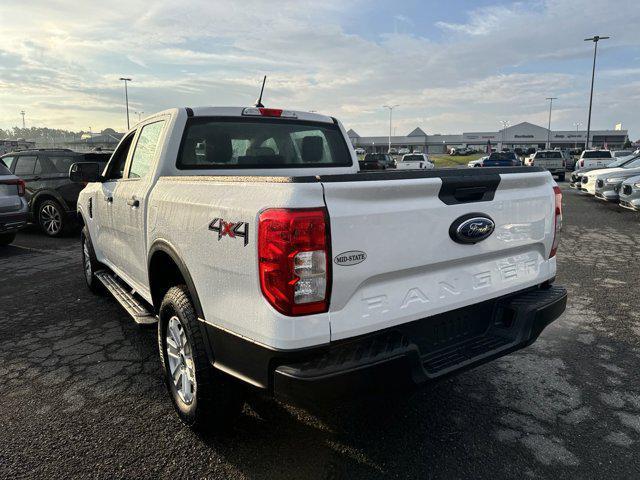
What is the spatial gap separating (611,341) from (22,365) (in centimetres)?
485

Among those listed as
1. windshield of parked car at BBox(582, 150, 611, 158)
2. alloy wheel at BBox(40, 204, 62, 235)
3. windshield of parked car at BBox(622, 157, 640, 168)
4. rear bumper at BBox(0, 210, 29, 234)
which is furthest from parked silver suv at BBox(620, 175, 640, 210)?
windshield of parked car at BBox(582, 150, 611, 158)

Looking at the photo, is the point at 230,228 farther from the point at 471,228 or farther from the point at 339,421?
the point at 339,421

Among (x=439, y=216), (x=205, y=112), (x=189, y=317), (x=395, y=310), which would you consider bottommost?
(x=189, y=317)

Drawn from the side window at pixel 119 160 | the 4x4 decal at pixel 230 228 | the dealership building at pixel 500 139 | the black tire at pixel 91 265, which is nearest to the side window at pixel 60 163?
the black tire at pixel 91 265

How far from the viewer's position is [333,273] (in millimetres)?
2031

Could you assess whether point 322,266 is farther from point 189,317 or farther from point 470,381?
point 470,381

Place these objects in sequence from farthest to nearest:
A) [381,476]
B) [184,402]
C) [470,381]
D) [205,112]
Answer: [205,112], [470,381], [184,402], [381,476]

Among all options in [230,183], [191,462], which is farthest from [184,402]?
[230,183]

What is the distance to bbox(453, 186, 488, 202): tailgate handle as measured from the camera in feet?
8.05

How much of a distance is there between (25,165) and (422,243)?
34.1 ft

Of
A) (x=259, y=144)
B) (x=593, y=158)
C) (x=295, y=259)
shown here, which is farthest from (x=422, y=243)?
(x=593, y=158)

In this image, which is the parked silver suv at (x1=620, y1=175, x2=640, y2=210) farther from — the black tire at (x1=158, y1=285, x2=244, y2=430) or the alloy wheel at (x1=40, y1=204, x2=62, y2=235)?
the alloy wheel at (x1=40, y1=204, x2=62, y2=235)

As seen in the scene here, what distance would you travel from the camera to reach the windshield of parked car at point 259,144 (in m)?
3.63

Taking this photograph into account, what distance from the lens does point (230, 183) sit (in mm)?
2348
